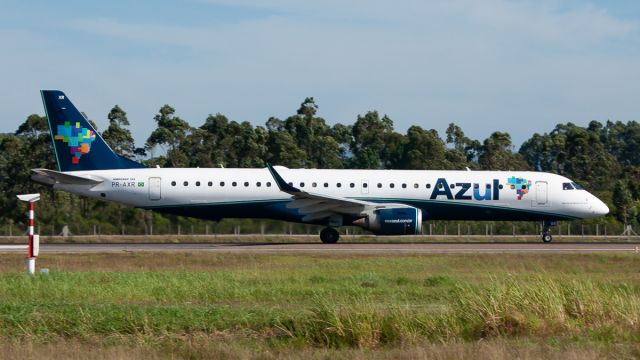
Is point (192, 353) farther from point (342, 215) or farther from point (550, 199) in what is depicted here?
point (550, 199)

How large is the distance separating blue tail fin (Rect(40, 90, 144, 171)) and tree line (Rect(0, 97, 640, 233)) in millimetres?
8473

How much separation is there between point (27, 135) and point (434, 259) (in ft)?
176

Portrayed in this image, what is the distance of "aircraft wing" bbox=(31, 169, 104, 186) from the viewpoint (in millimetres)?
38688

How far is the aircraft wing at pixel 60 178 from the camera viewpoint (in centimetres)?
3869

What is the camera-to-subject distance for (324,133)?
301 ft

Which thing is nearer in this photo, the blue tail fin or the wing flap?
the wing flap

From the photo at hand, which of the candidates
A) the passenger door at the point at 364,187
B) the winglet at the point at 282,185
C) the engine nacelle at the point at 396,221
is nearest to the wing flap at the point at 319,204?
the winglet at the point at 282,185

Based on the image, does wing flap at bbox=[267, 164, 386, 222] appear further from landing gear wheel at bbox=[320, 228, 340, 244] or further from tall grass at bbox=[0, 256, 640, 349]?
tall grass at bbox=[0, 256, 640, 349]

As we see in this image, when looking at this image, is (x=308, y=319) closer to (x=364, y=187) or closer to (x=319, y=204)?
(x=319, y=204)

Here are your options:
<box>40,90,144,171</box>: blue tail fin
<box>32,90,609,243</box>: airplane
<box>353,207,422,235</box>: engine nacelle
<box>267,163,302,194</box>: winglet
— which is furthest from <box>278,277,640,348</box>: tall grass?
<box>40,90,144,171</box>: blue tail fin

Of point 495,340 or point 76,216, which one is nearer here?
point 495,340

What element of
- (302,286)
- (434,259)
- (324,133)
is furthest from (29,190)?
(302,286)

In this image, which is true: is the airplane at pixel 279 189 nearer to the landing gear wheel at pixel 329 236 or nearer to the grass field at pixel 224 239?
A: the landing gear wheel at pixel 329 236

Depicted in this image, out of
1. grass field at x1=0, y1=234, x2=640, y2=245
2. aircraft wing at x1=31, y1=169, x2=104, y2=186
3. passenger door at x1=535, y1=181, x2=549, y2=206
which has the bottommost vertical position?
grass field at x1=0, y1=234, x2=640, y2=245
